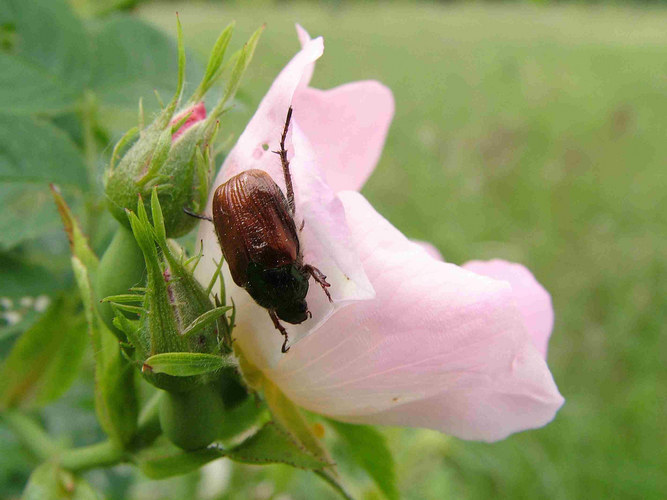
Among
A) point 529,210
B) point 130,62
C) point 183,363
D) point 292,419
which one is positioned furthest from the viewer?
point 529,210

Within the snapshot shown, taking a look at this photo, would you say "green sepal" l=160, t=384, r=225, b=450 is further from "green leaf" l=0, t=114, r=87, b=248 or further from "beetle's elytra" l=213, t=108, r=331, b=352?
"green leaf" l=0, t=114, r=87, b=248

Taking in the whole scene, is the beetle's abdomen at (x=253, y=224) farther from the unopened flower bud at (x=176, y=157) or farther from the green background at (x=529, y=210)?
the green background at (x=529, y=210)

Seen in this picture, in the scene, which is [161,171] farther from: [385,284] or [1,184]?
[1,184]

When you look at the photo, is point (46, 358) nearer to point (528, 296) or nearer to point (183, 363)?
point (183, 363)

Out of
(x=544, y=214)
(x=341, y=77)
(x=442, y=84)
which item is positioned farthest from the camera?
(x=442, y=84)

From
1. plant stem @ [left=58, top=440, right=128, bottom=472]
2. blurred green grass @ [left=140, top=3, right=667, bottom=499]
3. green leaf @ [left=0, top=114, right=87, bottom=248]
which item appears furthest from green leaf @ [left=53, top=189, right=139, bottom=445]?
blurred green grass @ [left=140, top=3, right=667, bottom=499]

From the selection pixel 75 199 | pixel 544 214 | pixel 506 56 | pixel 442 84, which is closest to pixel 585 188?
pixel 544 214

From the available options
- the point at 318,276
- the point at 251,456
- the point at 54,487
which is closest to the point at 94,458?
the point at 54,487

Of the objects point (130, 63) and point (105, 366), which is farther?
point (130, 63)
